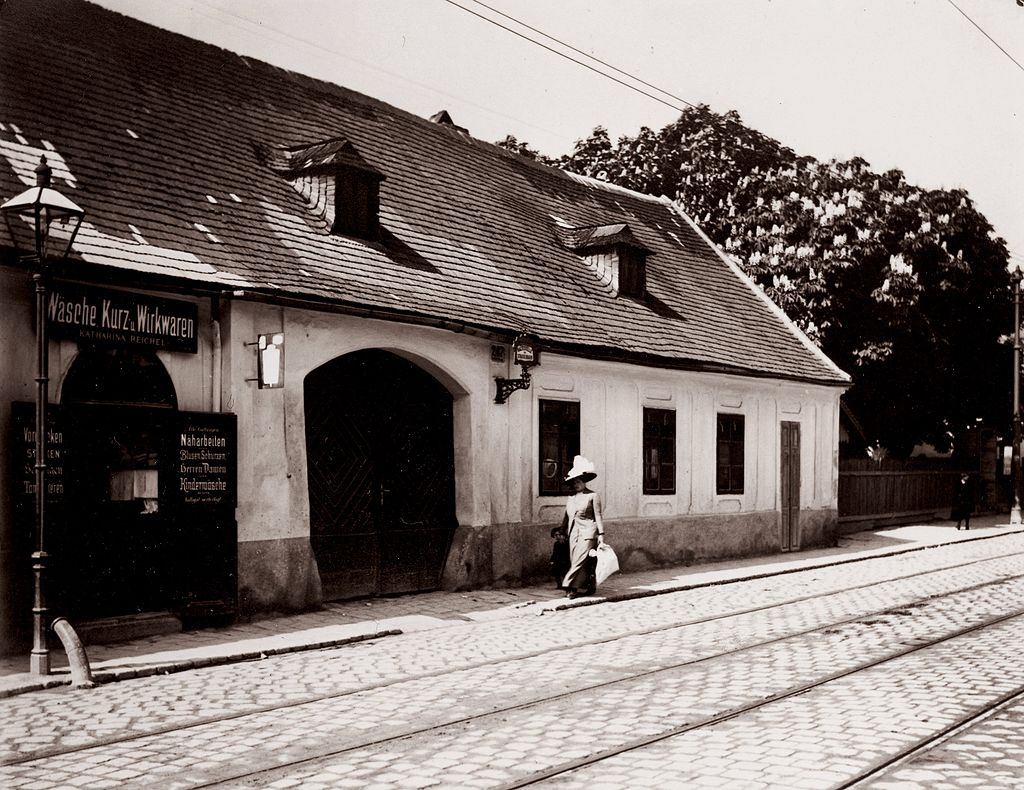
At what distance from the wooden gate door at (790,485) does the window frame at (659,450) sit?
12.6 ft

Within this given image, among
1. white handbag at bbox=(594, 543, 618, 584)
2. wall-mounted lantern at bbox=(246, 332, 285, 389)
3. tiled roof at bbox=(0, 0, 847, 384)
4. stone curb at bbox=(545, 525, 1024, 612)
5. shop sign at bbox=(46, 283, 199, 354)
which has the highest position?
tiled roof at bbox=(0, 0, 847, 384)

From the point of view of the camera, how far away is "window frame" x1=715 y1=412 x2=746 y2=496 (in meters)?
20.9

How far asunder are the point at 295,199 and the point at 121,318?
4758 mm

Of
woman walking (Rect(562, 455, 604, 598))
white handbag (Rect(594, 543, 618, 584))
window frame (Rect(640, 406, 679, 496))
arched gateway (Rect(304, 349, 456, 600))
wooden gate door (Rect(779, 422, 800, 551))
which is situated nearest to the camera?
arched gateway (Rect(304, 349, 456, 600))

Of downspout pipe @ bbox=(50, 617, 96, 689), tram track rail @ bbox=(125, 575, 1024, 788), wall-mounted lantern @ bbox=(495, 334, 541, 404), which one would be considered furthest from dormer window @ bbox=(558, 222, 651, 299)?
downspout pipe @ bbox=(50, 617, 96, 689)

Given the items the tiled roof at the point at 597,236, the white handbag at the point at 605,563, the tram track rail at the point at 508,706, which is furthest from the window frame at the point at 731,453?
the white handbag at the point at 605,563

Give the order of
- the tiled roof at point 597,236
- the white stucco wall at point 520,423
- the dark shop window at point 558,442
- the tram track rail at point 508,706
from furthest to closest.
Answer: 1. the tiled roof at point 597,236
2. the dark shop window at point 558,442
3. the white stucco wall at point 520,423
4. the tram track rail at point 508,706

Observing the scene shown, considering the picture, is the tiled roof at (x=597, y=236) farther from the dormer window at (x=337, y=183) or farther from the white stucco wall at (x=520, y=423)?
the dormer window at (x=337, y=183)

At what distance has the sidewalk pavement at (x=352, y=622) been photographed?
9750 mm

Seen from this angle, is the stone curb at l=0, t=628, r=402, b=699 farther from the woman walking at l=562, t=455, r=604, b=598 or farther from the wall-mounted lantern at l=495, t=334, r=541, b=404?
the wall-mounted lantern at l=495, t=334, r=541, b=404

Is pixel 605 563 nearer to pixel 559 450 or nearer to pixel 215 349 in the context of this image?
pixel 559 450


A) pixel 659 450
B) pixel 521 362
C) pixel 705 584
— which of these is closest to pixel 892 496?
pixel 659 450

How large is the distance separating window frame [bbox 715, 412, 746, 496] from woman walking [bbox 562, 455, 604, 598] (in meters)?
6.49

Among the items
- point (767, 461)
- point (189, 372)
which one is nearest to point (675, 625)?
point (189, 372)
